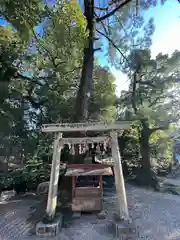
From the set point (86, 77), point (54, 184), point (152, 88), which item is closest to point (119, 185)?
point (54, 184)

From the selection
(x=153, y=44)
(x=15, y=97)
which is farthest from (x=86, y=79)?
(x=153, y=44)

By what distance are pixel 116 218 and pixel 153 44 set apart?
20.1 ft

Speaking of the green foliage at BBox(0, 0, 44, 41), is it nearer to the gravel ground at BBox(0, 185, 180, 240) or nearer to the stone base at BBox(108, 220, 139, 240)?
the gravel ground at BBox(0, 185, 180, 240)

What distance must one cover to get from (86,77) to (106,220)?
4.43m

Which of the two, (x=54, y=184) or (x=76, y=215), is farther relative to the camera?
(x=76, y=215)

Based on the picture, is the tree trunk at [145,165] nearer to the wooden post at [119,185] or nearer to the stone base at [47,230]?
the wooden post at [119,185]

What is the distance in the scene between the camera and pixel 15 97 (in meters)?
5.99

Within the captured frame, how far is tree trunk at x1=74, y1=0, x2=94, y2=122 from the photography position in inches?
230

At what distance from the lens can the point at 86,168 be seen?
443 centimetres

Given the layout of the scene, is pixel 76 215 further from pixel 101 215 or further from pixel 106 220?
pixel 106 220

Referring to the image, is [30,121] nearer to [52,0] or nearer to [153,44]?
[52,0]

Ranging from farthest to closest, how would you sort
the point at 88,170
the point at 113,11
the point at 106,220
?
the point at 113,11
the point at 88,170
the point at 106,220

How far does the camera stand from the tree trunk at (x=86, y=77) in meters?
5.85

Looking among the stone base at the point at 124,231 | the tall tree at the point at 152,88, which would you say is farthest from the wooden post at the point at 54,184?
the tall tree at the point at 152,88
